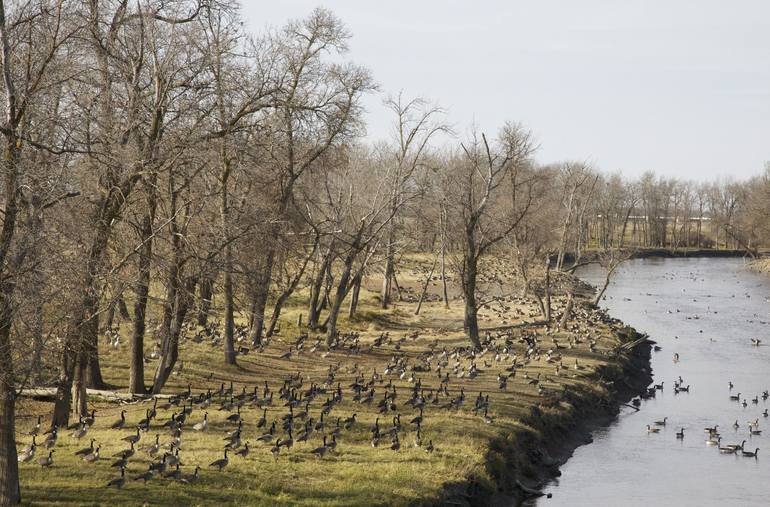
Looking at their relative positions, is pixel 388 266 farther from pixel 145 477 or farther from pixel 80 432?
pixel 145 477

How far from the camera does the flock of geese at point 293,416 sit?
19.9m

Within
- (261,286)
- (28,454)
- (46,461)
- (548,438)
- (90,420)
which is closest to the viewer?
(46,461)

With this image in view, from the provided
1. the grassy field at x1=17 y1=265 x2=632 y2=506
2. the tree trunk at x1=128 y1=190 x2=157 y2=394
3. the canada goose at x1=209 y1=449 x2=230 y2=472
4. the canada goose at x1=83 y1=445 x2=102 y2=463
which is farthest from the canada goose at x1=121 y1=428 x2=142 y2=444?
the tree trunk at x1=128 y1=190 x2=157 y2=394

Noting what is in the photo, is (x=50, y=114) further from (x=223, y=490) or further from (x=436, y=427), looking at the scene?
(x=436, y=427)

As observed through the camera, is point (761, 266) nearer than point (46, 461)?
No

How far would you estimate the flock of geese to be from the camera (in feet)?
65.3

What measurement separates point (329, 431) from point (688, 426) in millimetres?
15627

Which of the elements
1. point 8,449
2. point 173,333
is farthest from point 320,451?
point 8,449

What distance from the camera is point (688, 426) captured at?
32719mm

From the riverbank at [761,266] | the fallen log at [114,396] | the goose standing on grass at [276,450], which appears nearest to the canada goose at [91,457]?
the goose standing on grass at [276,450]

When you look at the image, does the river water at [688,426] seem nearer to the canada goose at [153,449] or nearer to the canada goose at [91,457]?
the canada goose at [153,449]

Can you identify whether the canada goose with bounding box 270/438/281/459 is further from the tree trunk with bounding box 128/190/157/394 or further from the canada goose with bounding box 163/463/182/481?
the tree trunk with bounding box 128/190/157/394

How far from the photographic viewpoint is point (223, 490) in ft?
60.1

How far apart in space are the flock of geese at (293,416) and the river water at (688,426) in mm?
3594
